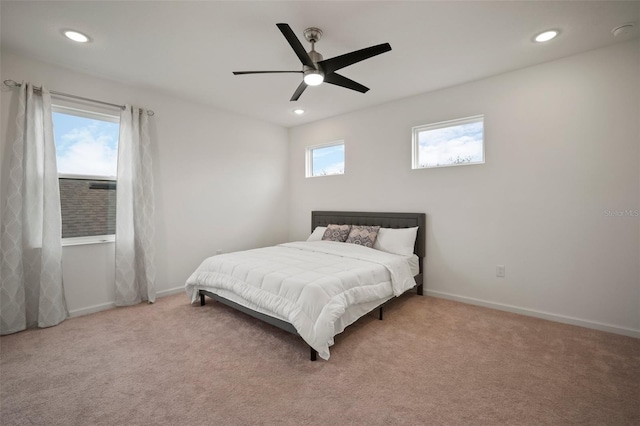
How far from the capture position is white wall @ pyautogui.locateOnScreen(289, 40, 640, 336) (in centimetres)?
265

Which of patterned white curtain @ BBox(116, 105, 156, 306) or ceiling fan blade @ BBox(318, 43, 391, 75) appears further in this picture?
patterned white curtain @ BBox(116, 105, 156, 306)

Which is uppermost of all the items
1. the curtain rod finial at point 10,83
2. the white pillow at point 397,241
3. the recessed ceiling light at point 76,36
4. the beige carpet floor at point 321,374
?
the recessed ceiling light at point 76,36

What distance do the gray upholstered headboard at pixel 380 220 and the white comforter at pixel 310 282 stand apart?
56cm

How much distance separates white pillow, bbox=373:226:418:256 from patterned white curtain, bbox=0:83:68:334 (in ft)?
11.9

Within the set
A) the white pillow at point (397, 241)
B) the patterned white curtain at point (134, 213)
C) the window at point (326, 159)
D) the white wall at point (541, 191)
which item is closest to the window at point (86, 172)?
the patterned white curtain at point (134, 213)

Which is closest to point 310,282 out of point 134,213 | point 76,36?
point 134,213

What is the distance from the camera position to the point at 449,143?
3734 mm

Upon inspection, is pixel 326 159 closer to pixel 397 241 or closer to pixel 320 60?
pixel 397 241

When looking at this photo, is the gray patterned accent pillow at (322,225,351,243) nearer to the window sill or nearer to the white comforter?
the white comforter

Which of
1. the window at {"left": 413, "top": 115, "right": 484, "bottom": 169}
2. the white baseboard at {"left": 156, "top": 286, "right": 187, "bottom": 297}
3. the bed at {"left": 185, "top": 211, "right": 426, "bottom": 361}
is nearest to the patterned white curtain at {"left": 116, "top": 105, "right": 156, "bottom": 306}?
the white baseboard at {"left": 156, "top": 286, "right": 187, "bottom": 297}

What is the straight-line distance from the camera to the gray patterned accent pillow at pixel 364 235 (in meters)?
3.86

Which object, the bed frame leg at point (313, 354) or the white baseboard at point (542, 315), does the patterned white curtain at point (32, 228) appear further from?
the white baseboard at point (542, 315)

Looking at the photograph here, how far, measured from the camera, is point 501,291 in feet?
10.8

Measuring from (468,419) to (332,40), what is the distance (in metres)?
2.98
